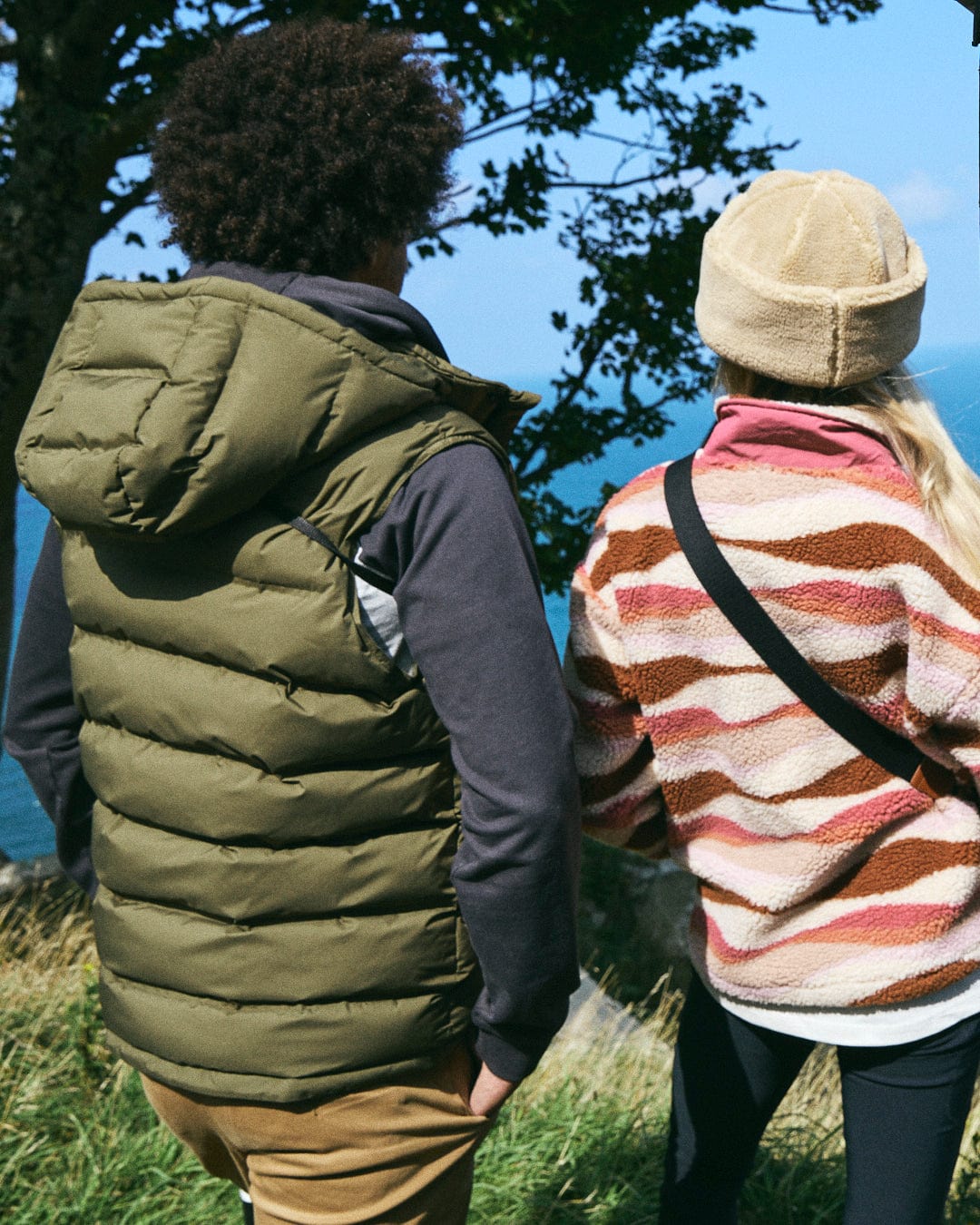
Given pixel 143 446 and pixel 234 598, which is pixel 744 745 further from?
pixel 143 446

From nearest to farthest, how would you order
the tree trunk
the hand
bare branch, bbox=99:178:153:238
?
the hand
the tree trunk
bare branch, bbox=99:178:153:238

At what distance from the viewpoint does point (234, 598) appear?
147 cm

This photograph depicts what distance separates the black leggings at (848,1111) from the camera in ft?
5.58

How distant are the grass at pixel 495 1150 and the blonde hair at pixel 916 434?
1.64m

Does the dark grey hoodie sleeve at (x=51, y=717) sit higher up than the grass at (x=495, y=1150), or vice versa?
the dark grey hoodie sleeve at (x=51, y=717)

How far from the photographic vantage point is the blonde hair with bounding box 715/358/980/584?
5.20 feet

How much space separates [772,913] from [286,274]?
1.10 metres

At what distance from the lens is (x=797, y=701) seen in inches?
64.5

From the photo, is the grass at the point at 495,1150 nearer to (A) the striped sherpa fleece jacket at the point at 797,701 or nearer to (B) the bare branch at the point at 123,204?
(A) the striped sherpa fleece jacket at the point at 797,701

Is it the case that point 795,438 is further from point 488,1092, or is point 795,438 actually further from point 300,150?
point 488,1092

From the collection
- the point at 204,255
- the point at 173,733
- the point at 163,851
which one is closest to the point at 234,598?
the point at 173,733

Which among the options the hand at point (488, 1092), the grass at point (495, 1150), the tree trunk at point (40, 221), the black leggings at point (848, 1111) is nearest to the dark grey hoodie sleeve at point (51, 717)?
the hand at point (488, 1092)

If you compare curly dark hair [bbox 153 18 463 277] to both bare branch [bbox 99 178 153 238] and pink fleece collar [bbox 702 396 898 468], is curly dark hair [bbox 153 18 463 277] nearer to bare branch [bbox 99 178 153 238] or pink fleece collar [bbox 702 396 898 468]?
pink fleece collar [bbox 702 396 898 468]

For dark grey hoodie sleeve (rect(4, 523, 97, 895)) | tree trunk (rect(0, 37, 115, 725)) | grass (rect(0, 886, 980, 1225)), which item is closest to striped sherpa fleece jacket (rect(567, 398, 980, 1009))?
dark grey hoodie sleeve (rect(4, 523, 97, 895))
